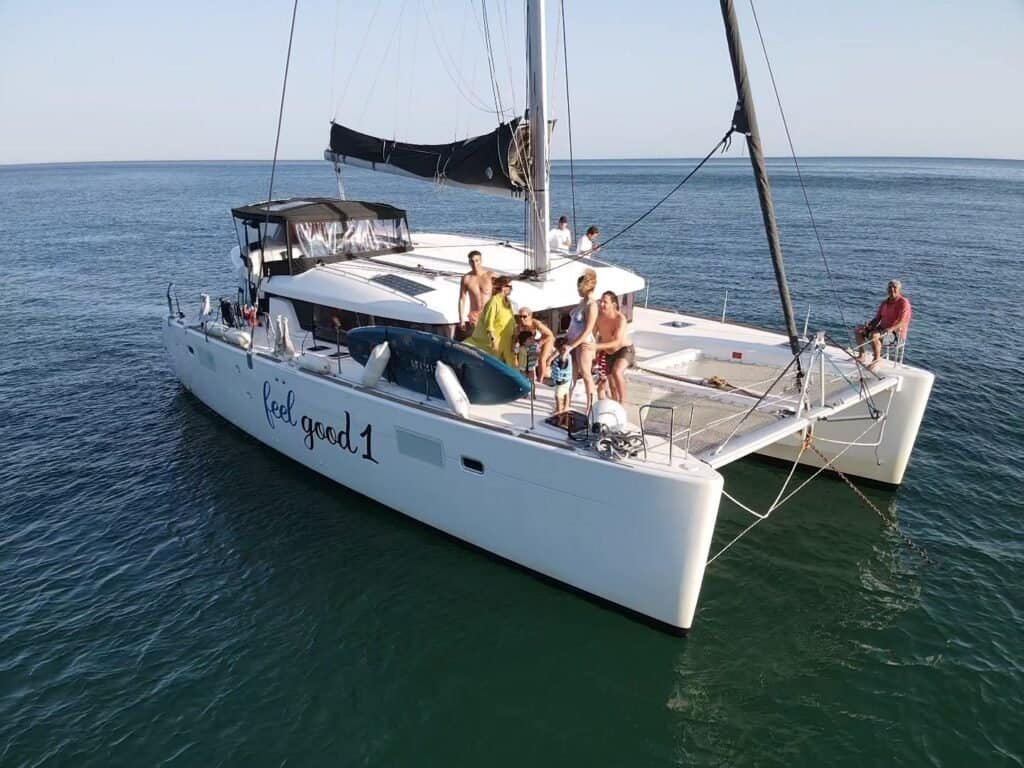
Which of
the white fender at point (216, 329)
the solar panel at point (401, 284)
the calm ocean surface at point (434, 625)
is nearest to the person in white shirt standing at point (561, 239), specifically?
the solar panel at point (401, 284)

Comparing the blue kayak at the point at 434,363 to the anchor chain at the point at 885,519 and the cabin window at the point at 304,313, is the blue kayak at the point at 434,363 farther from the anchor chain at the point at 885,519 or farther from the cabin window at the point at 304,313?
the anchor chain at the point at 885,519

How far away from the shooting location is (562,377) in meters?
7.93

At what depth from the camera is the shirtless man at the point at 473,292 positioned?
9156 mm

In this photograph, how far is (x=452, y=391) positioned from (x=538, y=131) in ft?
13.6

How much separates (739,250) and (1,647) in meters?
32.0

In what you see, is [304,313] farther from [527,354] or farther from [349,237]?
[527,354]

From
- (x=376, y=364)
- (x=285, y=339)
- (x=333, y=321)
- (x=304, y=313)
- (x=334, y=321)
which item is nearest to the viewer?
(x=376, y=364)

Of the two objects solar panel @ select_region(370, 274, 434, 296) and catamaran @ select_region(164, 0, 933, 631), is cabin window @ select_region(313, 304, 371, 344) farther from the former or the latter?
solar panel @ select_region(370, 274, 434, 296)

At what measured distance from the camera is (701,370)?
1033 centimetres

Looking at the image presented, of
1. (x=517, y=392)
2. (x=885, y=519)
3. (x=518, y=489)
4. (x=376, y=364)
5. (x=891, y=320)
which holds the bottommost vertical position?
(x=885, y=519)

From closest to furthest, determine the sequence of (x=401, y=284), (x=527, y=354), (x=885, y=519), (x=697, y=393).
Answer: (x=527, y=354)
(x=697, y=393)
(x=885, y=519)
(x=401, y=284)

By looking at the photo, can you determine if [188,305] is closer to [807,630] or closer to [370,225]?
[370,225]

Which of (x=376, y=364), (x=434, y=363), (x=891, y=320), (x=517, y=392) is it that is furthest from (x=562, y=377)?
(x=891, y=320)

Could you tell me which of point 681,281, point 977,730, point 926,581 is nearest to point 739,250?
point 681,281
